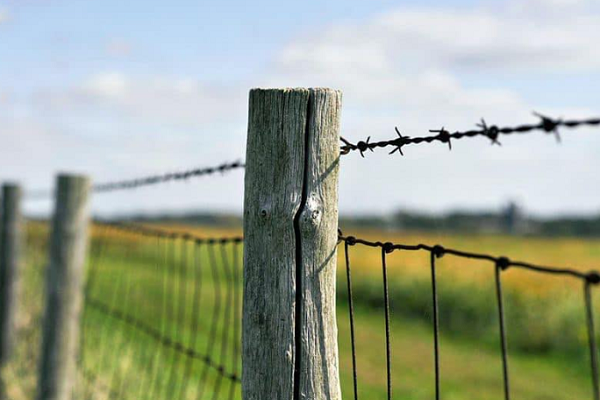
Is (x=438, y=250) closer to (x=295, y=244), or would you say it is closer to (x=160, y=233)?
(x=295, y=244)

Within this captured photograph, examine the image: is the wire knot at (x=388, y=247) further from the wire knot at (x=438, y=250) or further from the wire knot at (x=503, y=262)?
the wire knot at (x=503, y=262)

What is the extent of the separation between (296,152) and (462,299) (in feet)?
34.4

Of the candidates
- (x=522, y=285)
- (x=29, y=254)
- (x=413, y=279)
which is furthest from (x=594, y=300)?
(x=29, y=254)

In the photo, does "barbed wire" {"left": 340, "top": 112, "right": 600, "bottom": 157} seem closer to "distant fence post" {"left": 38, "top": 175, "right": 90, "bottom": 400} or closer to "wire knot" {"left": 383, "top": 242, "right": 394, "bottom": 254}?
"wire knot" {"left": 383, "top": 242, "right": 394, "bottom": 254}

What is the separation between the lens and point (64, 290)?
4.46 metres

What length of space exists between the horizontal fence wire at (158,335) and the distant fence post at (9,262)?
1.78 feet

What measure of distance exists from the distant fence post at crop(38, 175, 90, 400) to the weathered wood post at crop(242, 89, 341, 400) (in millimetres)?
2630

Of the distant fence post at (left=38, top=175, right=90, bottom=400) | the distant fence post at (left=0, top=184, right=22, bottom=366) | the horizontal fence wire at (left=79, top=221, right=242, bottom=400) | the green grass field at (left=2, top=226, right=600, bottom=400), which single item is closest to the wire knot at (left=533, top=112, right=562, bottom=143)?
the horizontal fence wire at (left=79, top=221, right=242, bottom=400)

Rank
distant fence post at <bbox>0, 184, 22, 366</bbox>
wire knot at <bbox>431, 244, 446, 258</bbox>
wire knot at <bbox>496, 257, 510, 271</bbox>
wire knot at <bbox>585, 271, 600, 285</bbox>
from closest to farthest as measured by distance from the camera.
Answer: wire knot at <bbox>585, 271, 600, 285</bbox> < wire knot at <bbox>496, 257, 510, 271</bbox> < wire knot at <bbox>431, 244, 446, 258</bbox> < distant fence post at <bbox>0, 184, 22, 366</bbox>

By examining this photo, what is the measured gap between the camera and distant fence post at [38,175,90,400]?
14.5 feet

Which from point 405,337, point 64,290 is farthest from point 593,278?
point 405,337

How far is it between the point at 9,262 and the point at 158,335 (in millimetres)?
2546

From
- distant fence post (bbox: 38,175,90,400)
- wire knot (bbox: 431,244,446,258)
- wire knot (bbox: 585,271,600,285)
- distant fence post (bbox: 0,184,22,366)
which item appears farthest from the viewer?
distant fence post (bbox: 0,184,22,366)

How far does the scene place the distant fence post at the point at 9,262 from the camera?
5.91 m
